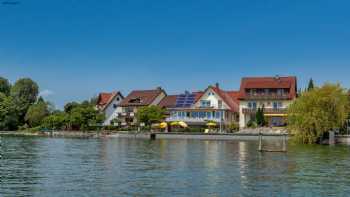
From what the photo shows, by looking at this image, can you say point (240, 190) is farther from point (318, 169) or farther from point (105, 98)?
point (105, 98)

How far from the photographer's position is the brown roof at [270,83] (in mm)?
102231

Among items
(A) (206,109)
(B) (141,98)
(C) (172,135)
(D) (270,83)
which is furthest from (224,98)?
(B) (141,98)

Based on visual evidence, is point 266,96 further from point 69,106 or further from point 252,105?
point 69,106

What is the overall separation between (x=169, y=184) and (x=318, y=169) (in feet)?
42.9

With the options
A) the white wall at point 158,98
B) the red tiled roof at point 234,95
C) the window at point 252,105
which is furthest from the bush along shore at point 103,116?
the red tiled roof at point 234,95

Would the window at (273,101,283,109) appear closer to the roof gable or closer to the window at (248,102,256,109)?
the window at (248,102,256,109)

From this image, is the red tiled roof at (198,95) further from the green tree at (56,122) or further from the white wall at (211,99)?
the green tree at (56,122)

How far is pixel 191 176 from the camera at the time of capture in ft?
105

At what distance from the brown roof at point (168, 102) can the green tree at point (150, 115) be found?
6.73 m

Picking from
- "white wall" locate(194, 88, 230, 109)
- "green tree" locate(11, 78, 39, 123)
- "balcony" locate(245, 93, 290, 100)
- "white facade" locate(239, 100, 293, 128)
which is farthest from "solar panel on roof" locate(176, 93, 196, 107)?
"green tree" locate(11, 78, 39, 123)

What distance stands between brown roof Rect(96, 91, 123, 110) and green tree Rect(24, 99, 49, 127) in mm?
13407

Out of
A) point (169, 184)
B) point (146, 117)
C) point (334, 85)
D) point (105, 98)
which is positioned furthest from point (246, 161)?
point (105, 98)

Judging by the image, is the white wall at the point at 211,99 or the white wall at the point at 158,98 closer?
the white wall at the point at 211,99

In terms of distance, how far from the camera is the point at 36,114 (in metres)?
131
